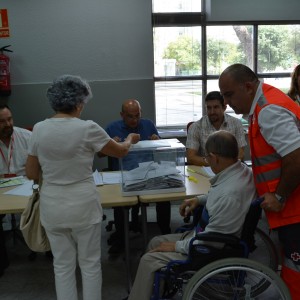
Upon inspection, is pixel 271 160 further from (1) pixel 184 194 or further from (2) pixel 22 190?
(2) pixel 22 190

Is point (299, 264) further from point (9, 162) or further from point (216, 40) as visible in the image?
point (216, 40)

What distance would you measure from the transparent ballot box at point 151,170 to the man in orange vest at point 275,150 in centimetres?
75

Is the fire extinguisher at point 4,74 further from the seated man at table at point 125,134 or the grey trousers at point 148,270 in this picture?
the grey trousers at point 148,270

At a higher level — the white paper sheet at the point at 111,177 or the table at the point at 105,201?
the white paper sheet at the point at 111,177

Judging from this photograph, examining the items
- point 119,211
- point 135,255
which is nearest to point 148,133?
point 119,211

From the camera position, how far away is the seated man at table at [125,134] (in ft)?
10.0

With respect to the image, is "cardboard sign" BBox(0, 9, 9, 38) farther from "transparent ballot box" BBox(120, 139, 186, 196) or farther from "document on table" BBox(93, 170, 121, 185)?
"transparent ballot box" BBox(120, 139, 186, 196)

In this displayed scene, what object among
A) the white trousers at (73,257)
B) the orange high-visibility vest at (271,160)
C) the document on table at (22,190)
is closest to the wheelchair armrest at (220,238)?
the orange high-visibility vest at (271,160)

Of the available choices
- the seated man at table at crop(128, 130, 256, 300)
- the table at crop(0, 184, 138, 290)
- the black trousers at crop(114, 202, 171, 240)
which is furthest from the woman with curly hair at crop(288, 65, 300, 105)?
the table at crop(0, 184, 138, 290)

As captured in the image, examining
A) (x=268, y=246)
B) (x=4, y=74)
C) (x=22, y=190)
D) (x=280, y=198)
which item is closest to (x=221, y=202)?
(x=280, y=198)

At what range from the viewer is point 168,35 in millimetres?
4492

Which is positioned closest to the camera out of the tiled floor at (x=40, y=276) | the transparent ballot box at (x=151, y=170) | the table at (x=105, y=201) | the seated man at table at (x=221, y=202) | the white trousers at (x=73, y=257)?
the seated man at table at (x=221, y=202)

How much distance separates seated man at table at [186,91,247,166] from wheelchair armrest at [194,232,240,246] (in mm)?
1410

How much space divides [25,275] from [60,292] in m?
0.89
